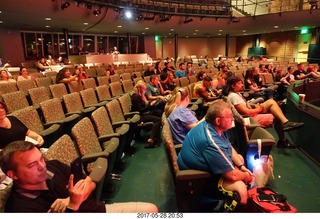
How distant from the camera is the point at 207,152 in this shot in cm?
181

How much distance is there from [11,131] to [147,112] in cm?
220

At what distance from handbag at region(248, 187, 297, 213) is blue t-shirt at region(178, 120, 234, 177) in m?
0.29

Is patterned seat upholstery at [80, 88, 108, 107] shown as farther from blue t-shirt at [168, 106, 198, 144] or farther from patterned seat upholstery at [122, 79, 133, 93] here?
blue t-shirt at [168, 106, 198, 144]

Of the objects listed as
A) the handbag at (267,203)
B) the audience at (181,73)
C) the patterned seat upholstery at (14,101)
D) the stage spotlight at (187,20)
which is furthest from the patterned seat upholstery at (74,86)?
the stage spotlight at (187,20)

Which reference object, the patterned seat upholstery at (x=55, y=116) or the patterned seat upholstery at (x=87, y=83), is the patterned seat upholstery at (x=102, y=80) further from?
the patterned seat upholstery at (x=55, y=116)

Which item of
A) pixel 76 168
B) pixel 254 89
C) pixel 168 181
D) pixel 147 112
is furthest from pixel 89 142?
pixel 254 89

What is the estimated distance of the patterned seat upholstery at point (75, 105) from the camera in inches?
134

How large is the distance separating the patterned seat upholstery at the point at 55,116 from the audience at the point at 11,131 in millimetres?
475

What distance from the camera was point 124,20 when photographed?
37.6 ft

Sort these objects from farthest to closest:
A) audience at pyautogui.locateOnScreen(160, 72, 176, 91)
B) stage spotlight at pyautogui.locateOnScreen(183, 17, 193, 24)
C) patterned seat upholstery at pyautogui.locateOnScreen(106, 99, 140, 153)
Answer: stage spotlight at pyautogui.locateOnScreen(183, 17, 193, 24), audience at pyautogui.locateOnScreen(160, 72, 176, 91), patterned seat upholstery at pyautogui.locateOnScreen(106, 99, 140, 153)

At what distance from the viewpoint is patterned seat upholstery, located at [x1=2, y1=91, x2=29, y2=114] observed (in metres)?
3.31

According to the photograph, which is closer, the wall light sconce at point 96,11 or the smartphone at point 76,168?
the smartphone at point 76,168

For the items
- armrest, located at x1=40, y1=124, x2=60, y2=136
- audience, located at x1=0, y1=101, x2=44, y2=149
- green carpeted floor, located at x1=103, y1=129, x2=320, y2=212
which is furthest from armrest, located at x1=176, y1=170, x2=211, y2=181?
armrest, located at x1=40, y1=124, x2=60, y2=136

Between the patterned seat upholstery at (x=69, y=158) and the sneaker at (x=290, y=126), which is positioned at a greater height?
the patterned seat upholstery at (x=69, y=158)
